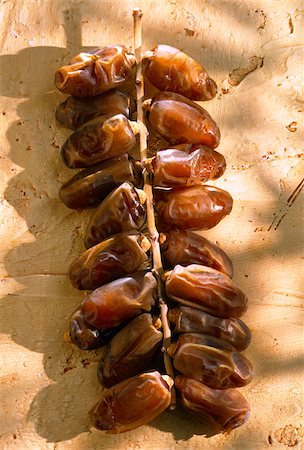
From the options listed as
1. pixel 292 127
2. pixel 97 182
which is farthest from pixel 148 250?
pixel 292 127

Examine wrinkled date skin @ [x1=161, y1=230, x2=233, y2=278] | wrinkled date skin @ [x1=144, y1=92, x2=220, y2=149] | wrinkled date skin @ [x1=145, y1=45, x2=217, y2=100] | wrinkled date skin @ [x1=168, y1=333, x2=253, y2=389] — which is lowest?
wrinkled date skin @ [x1=168, y1=333, x2=253, y2=389]

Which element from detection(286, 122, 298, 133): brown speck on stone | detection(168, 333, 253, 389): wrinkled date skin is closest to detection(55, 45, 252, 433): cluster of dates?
detection(168, 333, 253, 389): wrinkled date skin

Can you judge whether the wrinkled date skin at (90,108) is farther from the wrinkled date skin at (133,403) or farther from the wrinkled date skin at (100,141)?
the wrinkled date skin at (133,403)

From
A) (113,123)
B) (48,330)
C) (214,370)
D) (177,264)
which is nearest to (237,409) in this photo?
(214,370)

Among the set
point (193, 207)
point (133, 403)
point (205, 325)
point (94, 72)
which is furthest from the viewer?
point (94, 72)

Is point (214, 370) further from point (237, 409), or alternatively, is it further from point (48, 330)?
→ point (48, 330)

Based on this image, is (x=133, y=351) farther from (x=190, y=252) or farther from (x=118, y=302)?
(x=190, y=252)

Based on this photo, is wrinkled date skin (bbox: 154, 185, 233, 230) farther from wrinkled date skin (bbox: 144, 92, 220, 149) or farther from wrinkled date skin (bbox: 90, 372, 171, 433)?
wrinkled date skin (bbox: 90, 372, 171, 433)

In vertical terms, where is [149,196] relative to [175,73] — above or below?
below
